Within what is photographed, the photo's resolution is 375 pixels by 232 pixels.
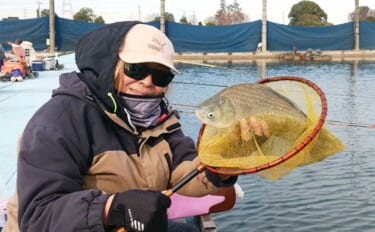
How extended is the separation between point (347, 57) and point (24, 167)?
35.3 meters

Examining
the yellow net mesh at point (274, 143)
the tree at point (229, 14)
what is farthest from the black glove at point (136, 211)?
the tree at point (229, 14)

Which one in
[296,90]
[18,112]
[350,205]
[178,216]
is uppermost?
[296,90]

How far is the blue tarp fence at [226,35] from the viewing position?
101 feet

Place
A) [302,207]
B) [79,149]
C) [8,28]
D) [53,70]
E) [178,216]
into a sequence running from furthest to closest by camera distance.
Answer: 1. [8,28]
2. [53,70]
3. [302,207]
4. [178,216]
5. [79,149]

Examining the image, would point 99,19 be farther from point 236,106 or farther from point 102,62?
point 236,106

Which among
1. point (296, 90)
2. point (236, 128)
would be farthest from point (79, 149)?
point (296, 90)

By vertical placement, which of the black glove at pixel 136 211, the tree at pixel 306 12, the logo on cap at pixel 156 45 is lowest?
the black glove at pixel 136 211

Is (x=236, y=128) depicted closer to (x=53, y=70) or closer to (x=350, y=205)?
(x=350, y=205)

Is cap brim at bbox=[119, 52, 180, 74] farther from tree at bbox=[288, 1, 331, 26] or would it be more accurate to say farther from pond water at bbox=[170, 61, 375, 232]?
tree at bbox=[288, 1, 331, 26]

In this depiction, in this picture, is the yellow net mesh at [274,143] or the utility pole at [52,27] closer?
the yellow net mesh at [274,143]

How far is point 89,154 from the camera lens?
8.03ft

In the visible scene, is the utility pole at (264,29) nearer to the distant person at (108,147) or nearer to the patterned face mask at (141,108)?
the distant person at (108,147)

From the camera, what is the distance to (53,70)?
14.4 meters

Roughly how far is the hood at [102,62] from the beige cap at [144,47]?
36 millimetres
